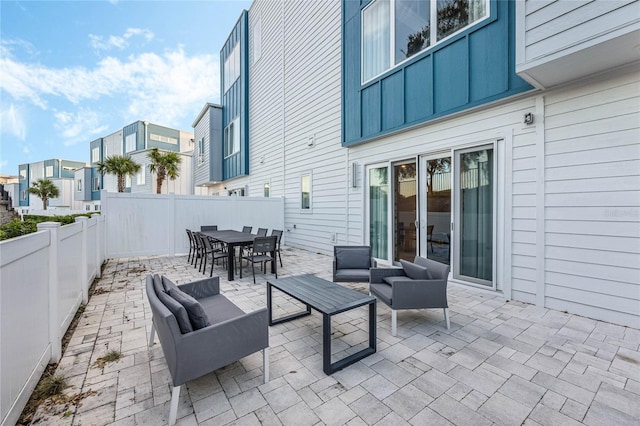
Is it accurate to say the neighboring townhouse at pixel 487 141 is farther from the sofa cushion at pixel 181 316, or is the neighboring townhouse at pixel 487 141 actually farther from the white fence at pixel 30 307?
the white fence at pixel 30 307

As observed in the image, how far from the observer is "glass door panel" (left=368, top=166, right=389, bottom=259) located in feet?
20.4

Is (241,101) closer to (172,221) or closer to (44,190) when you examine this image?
(172,221)

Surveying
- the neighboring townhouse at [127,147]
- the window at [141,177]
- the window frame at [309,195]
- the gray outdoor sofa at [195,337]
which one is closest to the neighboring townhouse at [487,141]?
the window frame at [309,195]

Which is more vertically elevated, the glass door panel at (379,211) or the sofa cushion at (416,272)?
the glass door panel at (379,211)

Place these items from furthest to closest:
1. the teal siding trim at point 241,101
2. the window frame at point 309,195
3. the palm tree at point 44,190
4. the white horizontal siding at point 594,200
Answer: the palm tree at point 44,190 → the teal siding trim at point 241,101 → the window frame at point 309,195 → the white horizontal siding at point 594,200

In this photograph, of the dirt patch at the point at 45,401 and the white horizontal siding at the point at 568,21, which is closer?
the dirt patch at the point at 45,401

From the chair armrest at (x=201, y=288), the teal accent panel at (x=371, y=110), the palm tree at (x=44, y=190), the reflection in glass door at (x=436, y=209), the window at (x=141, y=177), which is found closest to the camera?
the chair armrest at (x=201, y=288)

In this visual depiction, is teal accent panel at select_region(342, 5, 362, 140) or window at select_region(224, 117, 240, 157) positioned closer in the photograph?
teal accent panel at select_region(342, 5, 362, 140)

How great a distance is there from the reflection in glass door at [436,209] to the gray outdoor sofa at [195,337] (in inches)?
155

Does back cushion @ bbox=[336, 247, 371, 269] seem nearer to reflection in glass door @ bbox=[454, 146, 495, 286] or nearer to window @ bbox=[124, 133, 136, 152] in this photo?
reflection in glass door @ bbox=[454, 146, 495, 286]

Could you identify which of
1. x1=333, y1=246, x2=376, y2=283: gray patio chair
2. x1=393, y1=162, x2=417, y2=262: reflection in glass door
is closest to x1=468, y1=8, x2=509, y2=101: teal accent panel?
x1=393, y1=162, x2=417, y2=262: reflection in glass door

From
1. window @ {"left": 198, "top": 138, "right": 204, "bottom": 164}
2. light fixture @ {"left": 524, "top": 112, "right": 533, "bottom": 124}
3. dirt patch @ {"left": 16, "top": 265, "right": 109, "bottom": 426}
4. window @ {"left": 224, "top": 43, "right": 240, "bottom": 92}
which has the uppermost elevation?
window @ {"left": 224, "top": 43, "right": 240, "bottom": 92}

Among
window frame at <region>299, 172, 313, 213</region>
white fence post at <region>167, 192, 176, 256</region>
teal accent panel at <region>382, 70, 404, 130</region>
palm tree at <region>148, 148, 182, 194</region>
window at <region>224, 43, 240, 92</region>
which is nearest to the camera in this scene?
teal accent panel at <region>382, 70, 404, 130</region>

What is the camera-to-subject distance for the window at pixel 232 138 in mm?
12930
